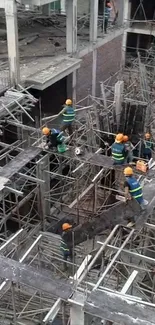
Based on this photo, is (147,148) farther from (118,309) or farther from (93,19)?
(118,309)

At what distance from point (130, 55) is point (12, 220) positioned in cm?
1975

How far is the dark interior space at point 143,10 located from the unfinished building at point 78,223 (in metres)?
8.98

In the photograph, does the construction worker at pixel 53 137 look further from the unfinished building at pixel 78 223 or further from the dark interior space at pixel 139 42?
the dark interior space at pixel 139 42

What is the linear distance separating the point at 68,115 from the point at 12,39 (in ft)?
16.0

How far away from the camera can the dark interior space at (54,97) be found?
25.0 m

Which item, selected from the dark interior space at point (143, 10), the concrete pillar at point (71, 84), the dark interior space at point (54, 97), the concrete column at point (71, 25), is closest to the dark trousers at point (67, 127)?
the dark interior space at point (54, 97)

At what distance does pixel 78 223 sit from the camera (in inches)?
663

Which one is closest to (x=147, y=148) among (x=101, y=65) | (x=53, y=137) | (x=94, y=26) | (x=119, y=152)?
(x=119, y=152)

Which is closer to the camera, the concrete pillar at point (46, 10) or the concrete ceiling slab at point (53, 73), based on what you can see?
the concrete ceiling slab at point (53, 73)

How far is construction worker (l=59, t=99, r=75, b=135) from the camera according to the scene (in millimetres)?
18672

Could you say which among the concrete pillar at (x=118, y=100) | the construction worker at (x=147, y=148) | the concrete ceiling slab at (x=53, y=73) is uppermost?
the concrete ceiling slab at (x=53, y=73)

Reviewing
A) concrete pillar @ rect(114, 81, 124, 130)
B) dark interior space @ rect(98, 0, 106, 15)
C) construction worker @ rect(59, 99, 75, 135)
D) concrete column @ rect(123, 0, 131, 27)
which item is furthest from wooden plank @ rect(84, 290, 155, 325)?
dark interior space @ rect(98, 0, 106, 15)

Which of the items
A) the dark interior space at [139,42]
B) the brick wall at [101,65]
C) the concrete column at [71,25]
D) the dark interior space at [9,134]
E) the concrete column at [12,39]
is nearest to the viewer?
the concrete column at [12,39]

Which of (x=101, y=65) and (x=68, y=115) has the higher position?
(x=101, y=65)
